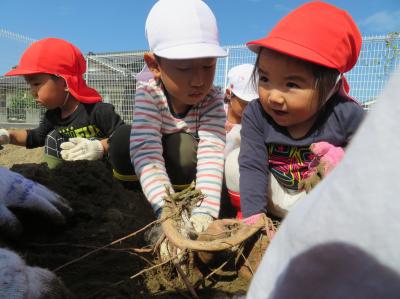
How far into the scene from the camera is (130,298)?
3.23 ft

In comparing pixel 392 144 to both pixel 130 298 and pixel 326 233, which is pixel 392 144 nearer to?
pixel 326 233

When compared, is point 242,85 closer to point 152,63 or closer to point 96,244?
point 152,63

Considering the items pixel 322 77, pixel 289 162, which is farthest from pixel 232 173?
pixel 322 77

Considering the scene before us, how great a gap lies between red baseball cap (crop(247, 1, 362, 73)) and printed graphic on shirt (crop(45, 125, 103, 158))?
160 centimetres

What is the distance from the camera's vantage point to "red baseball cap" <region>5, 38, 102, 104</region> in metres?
2.62

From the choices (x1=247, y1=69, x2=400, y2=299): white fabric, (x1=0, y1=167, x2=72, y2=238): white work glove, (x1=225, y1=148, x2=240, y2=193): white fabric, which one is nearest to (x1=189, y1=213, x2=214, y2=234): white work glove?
(x1=225, y1=148, x2=240, y2=193): white fabric

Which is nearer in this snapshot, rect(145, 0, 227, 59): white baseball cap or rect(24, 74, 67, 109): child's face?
rect(145, 0, 227, 59): white baseball cap

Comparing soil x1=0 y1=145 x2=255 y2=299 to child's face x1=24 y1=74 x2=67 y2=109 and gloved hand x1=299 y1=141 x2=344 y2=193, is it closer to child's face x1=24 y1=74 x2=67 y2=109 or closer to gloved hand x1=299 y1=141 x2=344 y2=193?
gloved hand x1=299 y1=141 x2=344 y2=193

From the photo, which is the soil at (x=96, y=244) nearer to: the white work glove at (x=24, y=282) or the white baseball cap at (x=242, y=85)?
the white work glove at (x=24, y=282)

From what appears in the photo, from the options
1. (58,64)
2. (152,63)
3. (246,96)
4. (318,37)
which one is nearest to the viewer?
(318,37)

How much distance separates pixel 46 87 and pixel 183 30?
1.39 metres

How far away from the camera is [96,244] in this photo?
1318mm

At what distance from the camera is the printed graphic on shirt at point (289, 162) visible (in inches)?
64.4

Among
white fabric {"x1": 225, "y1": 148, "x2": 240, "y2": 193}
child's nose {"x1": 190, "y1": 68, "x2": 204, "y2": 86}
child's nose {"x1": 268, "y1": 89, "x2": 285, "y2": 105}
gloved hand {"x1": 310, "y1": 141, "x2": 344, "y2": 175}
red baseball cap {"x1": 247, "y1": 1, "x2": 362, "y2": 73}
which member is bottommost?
white fabric {"x1": 225, "y1": 148, "x2": 240, "y2": 193}
